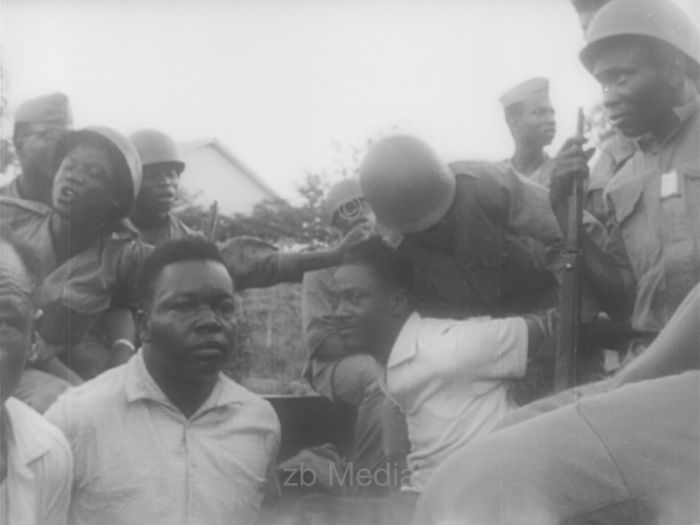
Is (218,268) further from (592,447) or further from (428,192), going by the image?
(592,447)

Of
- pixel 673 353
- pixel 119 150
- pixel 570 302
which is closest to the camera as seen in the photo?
pixel 673 353

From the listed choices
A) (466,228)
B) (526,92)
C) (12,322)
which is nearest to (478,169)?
(466,228)

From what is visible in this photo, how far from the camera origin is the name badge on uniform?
128 inches

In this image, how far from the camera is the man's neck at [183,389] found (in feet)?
10.8

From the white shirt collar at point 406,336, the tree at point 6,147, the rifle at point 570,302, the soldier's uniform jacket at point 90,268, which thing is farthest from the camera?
the tree at point 6,147

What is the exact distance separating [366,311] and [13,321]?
0.94m

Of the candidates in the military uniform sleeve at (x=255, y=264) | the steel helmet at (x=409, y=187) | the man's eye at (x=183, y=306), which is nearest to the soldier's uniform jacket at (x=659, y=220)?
the steel helmet at (x=409, y=187)

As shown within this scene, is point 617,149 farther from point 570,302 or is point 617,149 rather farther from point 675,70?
point 570,302

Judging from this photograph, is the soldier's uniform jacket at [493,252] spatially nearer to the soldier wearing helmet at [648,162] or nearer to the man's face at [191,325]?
the soldier wearing helmet at [648,162]

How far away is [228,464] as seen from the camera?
11.0ft

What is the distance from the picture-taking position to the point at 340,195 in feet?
10.9

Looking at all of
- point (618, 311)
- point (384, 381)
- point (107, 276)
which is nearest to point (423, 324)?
point (384, 381)

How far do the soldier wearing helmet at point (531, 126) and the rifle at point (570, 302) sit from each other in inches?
5.6

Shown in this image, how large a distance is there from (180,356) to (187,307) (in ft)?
0.42
